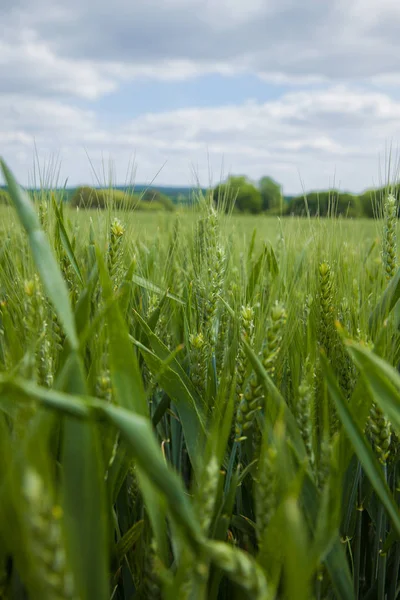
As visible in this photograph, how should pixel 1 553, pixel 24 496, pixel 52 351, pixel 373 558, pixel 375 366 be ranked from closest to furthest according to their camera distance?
1. pixel 24 496
2. pixel 1 553
3. pixel 375 366
4. pixel 52 351
5. pixel 373 558

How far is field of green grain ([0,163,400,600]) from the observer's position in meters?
0.45

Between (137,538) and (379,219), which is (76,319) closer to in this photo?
(137,538)

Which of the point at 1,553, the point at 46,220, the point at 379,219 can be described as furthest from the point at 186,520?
the point at 379,219

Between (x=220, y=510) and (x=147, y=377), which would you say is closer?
(x=220, y=510)

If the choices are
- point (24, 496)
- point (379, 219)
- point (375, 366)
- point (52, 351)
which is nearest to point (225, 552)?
point (24, 496)

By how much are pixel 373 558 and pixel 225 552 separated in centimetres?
64

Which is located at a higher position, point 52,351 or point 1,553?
point 52,351

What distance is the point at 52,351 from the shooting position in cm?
82

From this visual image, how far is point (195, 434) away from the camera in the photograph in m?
0.81

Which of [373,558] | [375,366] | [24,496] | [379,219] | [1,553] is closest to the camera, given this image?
[24,496]

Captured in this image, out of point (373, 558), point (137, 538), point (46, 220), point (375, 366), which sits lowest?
point (373, 558)

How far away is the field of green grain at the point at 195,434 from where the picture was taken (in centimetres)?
45

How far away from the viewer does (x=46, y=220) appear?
1.08m

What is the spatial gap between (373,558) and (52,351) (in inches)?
26.0
